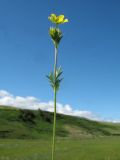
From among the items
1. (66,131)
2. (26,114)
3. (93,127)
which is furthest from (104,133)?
(26,114)

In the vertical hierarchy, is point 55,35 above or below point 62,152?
above

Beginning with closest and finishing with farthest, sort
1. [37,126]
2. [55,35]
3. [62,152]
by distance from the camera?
[55,35] → [62,152] → [37,126]

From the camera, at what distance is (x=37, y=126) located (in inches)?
4173

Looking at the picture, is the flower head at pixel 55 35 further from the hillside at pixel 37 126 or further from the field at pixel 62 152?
the hillside at pixel 37 126

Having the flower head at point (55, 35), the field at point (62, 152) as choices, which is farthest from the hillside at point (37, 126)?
the flower head at point (55, 35)

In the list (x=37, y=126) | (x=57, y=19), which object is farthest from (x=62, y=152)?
(x=37, y=126)

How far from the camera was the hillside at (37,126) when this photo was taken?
9094 cm

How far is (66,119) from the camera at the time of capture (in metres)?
127

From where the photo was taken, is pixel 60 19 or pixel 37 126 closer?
pixel 60 19

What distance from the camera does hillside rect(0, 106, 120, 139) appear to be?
90.9 m

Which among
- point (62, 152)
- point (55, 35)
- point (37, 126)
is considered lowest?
point (62, 152)

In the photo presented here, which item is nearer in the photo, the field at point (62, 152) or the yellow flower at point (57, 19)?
the yellow flower at point (57, 19)

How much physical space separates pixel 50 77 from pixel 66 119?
124 meters

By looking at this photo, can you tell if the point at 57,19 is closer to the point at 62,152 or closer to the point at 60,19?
the point at 60,19
